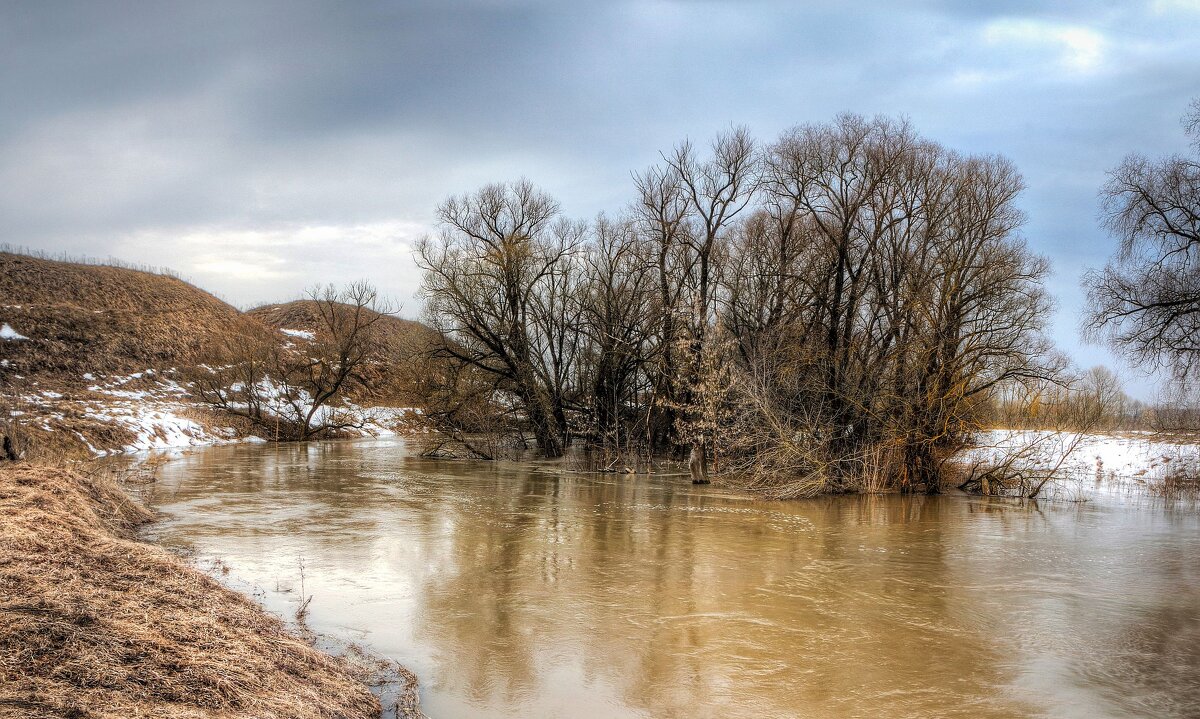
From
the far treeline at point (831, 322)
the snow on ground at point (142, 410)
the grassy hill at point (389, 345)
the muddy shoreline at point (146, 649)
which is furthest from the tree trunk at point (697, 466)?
the snow on ground at point (142, 410)

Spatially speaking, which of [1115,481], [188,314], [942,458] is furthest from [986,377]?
[188,314]

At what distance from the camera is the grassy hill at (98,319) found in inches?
1442

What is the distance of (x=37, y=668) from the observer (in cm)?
465

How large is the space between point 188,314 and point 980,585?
177 feet

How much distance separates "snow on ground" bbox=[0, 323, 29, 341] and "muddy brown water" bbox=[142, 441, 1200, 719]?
26.1 m

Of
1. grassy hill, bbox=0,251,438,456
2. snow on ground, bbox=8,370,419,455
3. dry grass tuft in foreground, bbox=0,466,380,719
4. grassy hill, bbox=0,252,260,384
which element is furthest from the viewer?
grassy hill, bbox=0,252,260,384

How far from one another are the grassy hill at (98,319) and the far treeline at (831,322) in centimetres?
2031

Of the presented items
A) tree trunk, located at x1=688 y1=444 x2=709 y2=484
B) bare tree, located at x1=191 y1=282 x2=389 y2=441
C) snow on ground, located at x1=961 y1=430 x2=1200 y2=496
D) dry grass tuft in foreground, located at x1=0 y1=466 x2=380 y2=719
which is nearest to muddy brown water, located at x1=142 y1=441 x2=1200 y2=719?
dry grass tuft in foreground, located at x1=0 y1=466 x2=380 y2=719

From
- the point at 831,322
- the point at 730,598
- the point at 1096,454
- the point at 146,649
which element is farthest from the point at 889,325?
the point at 146,649

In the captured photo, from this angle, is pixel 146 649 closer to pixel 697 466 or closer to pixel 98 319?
pixel 697 466

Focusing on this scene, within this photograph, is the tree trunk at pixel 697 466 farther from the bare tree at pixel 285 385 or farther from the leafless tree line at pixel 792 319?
the bare tree at pixel 285 385

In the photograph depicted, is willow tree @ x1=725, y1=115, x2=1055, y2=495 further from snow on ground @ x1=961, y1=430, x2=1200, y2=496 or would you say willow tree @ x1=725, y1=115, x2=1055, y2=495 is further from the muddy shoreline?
the muddy shoreline

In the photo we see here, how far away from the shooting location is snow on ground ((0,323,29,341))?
3628 centimetres

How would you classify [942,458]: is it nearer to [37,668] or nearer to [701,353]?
[701,353]
